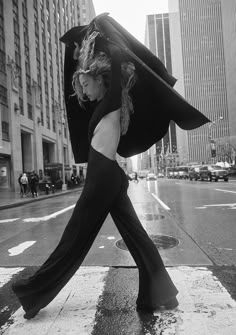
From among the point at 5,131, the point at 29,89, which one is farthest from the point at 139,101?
the point at 29,89

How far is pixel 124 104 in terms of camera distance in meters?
2.27

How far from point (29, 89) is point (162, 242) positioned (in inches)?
1345

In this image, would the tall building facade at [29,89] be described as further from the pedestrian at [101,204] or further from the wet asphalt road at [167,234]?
the pedestrian at [101,204]

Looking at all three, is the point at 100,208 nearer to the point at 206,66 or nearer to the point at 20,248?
the point at 20,248

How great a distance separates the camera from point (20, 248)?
16.4ft

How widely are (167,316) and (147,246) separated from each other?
1.67ft

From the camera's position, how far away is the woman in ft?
6.92

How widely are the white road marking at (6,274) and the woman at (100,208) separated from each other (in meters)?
1.14

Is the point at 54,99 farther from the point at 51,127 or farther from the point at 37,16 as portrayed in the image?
the point at 37,16

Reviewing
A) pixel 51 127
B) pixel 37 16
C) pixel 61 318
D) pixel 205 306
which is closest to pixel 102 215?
pixel 61 318

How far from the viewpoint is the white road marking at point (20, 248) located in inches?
185

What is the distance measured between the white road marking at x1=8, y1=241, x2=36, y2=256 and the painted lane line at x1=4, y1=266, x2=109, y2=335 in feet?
6.86

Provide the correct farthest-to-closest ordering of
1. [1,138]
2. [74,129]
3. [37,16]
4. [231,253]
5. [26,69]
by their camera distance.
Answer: [37,16] → [26,69] → [1,138] → [231,253] → [74,129]

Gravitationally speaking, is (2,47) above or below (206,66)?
below
